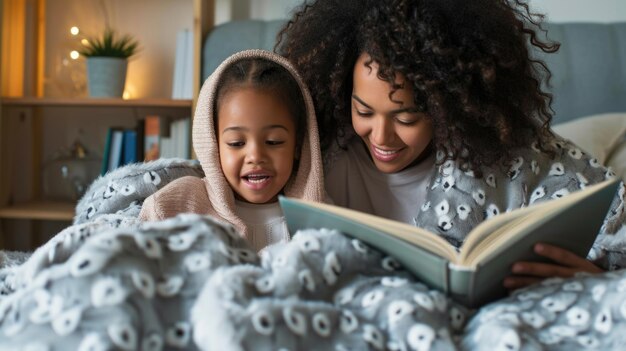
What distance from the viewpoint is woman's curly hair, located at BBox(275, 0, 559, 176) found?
128 cm

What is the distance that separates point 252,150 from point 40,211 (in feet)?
4.66

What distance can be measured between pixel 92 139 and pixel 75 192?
24 centimetres

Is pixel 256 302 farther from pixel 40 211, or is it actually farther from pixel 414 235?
pixel 40 211

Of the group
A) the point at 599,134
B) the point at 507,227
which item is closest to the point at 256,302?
the point at 507,227

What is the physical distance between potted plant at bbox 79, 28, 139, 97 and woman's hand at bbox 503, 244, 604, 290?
1907mm

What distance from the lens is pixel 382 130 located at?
1.29m

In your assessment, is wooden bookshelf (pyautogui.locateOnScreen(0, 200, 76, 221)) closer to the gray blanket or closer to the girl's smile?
the girl's smile

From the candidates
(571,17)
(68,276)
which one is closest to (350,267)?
(68,276)

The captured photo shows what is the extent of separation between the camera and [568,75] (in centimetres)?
224

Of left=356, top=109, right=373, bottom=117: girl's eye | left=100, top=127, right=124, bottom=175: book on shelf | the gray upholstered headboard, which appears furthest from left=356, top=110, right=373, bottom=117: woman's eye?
left=100, top=127, right=124, bottom=175: book on shelf

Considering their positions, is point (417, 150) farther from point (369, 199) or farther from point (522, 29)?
point (522, 29)

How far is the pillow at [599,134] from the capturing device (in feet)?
6.21

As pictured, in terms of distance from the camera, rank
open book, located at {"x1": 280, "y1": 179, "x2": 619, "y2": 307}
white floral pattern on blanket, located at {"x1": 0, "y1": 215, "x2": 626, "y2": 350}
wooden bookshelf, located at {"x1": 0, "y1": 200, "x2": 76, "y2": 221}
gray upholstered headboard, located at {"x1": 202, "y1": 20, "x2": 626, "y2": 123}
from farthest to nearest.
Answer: wooden bookshelf, located at {"x1": 0, "y1": 200, "x2": 76, "y2": 221} → gray upholstered headboard, located at {"x1": 202, "y1": 20, "x2": 626, "y2": 123} → open book, located at {"x1": 280, "y1": 179, "x2": 619, "y2": 307} → white floral pattern on blanket, located at {"x1": 0, "y1": 215, "x2": 626, "y2": 350}

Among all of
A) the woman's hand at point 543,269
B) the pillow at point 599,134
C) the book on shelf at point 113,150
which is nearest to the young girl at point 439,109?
the woman's hand at point 543,269
